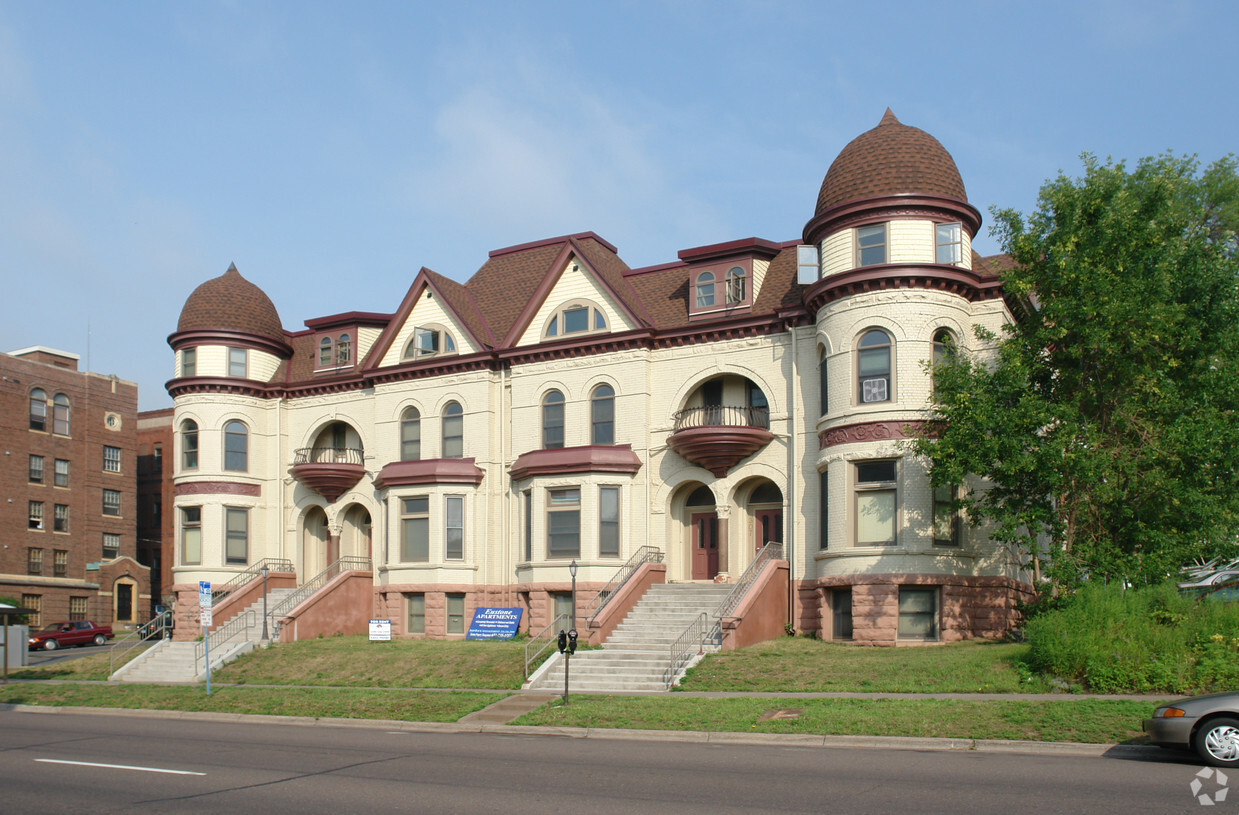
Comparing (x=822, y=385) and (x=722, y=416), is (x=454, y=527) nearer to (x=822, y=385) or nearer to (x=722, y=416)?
(x=722, y=416)

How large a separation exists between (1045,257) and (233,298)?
2957cm

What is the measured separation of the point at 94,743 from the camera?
17516 millimetres

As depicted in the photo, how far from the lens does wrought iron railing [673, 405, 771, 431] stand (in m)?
32.4

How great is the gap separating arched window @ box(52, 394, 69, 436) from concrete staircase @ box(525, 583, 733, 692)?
144 ft

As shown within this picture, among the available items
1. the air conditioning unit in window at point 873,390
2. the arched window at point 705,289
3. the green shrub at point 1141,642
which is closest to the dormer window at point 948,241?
the air conditioning unit in window at point 873,390

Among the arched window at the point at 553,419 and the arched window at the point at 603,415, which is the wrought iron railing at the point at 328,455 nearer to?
the arched window at the point at 553,419

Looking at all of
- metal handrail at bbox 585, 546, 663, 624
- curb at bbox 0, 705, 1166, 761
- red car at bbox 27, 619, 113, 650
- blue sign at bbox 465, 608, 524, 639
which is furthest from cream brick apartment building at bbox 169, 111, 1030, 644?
red car at bbox 27, 619, 113, 650

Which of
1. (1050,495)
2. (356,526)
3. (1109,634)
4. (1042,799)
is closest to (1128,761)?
(1042,799)

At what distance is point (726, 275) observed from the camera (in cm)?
3334

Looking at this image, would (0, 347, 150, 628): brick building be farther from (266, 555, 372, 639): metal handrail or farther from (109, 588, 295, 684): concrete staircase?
(109, 588, 295, 684): concrete staircase

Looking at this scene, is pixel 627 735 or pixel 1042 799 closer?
pixel 1042 799

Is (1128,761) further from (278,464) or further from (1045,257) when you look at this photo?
(278,464)

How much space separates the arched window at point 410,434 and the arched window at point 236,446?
7.24 m

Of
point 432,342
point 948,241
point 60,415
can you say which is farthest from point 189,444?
point 948,241
